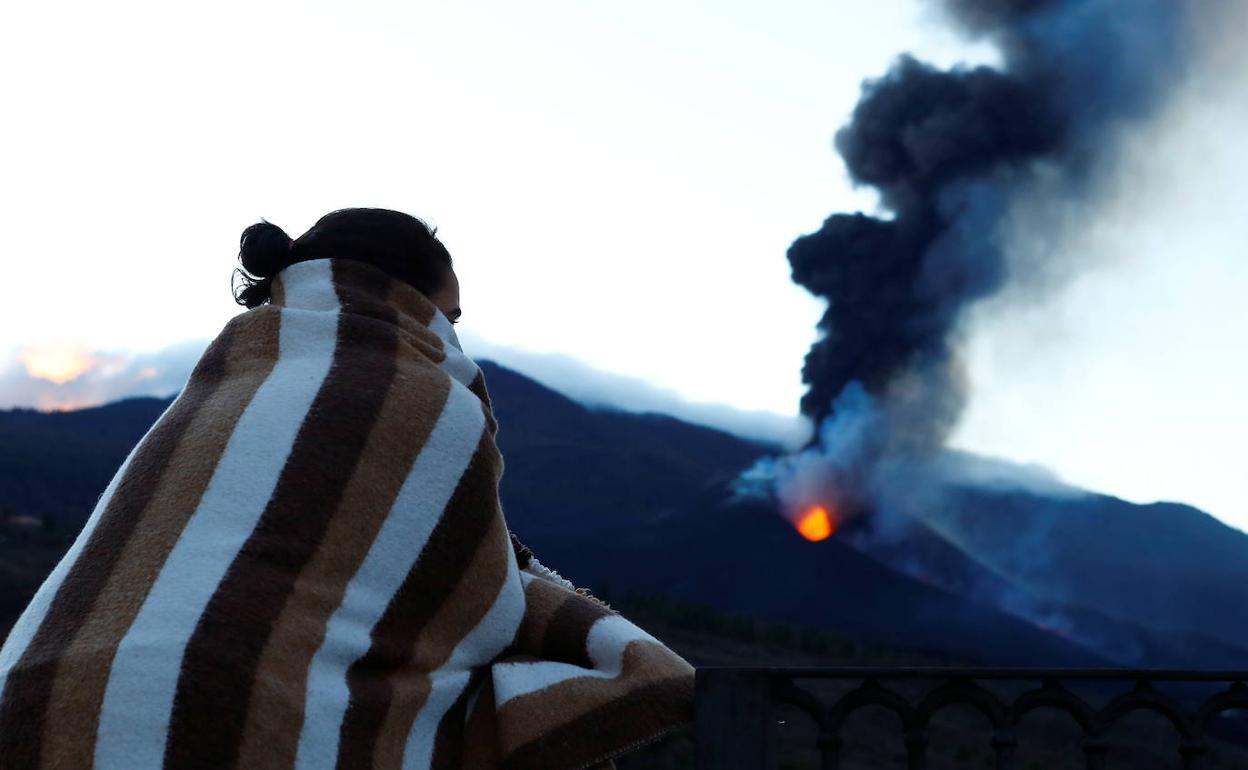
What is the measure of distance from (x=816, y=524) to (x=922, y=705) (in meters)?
87.8

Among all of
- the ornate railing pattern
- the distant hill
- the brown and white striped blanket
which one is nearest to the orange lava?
the distant hill

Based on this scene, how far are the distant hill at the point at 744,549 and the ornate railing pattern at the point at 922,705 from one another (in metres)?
33.0

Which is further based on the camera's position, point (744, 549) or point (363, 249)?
point (744, 549)

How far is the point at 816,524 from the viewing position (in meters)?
88.8

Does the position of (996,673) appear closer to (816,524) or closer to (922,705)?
(922,705)

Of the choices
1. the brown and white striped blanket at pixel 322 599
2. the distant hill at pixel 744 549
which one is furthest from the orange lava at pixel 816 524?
the brown and white striped blanket at pixel 322 599

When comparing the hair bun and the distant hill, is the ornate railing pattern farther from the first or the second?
the distant hill

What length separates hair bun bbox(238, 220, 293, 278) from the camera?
231cm

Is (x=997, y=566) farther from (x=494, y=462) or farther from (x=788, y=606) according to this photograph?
(x=494, y=462)

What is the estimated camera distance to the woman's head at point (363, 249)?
7.57 ft

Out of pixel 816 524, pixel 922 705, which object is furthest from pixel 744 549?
pixel 922 705

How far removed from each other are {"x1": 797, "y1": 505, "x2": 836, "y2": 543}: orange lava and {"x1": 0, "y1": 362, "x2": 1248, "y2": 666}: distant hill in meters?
0.71

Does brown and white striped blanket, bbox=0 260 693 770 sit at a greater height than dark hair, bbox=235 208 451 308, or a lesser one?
lesser

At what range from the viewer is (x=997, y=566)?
11750cm
